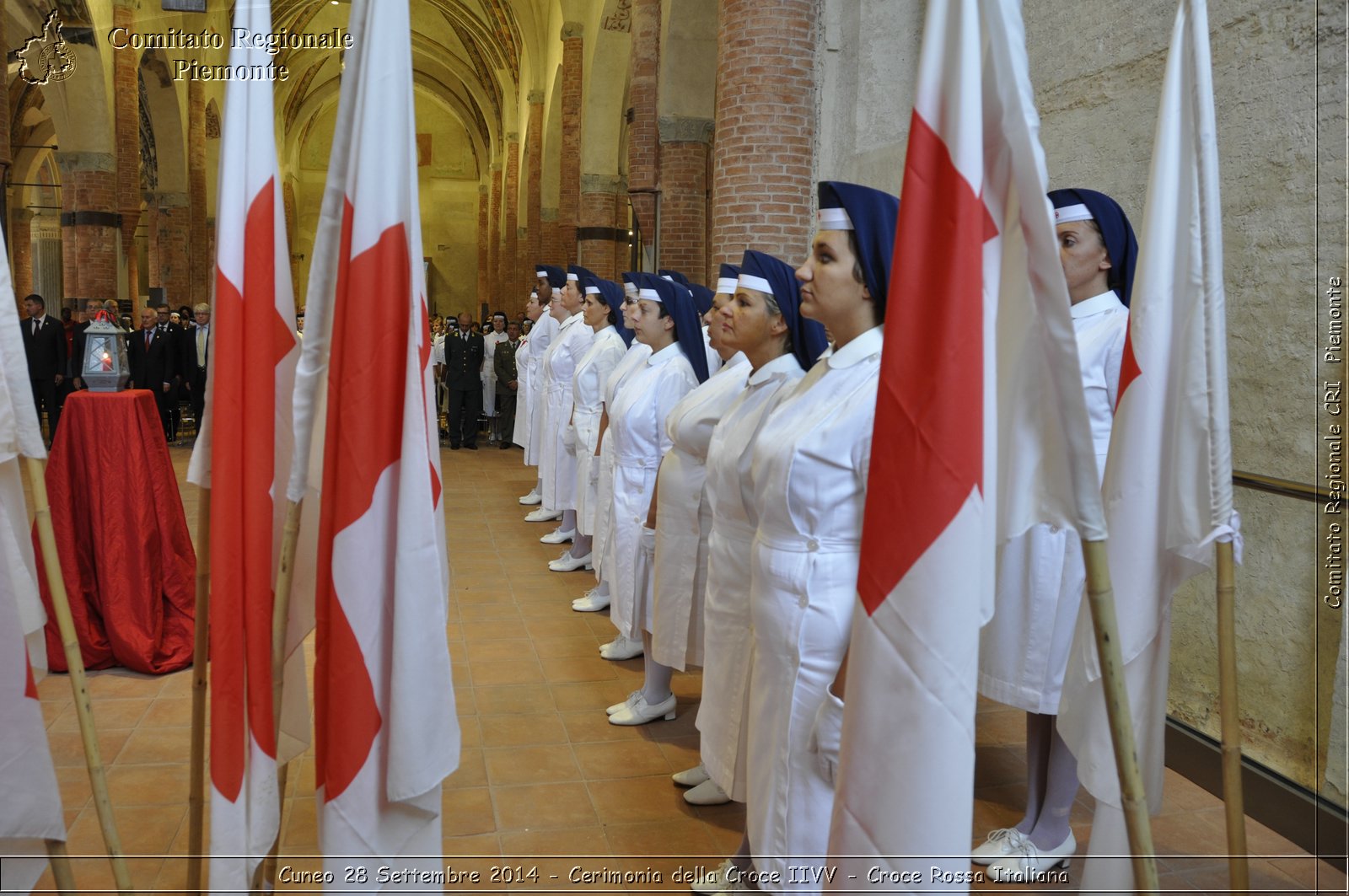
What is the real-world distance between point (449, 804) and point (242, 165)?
2384mm

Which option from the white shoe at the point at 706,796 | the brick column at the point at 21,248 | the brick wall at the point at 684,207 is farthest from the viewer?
the brick column at the point at 21,248

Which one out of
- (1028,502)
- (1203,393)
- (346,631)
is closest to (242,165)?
(346,631)

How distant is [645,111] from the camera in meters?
12.5

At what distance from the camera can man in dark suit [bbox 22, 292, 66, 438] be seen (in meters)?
12.4

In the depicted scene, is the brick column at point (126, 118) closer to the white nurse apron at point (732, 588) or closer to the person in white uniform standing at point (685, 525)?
the person in white uniform standing at point (685, 525)

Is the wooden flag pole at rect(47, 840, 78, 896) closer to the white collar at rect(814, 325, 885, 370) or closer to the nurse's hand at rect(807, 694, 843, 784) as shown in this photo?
the nurse's hand at rect(807, 694, 843, 784)

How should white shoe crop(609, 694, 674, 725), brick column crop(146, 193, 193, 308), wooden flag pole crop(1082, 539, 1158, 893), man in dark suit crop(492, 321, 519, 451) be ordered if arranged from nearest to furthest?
wooden flag pole crop(1082, 539, 1158, 893)
white shoe crop(609, 694, 674, 725)
man in dark suit crop(492, 321, 519, 451)
brick column crop(146, 193, 193, 308)

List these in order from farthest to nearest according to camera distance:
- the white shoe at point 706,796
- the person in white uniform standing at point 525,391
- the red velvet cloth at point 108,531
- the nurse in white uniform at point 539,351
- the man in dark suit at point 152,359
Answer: the man in dark suit at point 152,359 → the person in white uniform standing at point 525,391 → the nurse in white uniform at point 539,351 → the red velvet cloth at point 108,531 → the white shoe at point 706,796

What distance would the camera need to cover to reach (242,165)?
95.9 inches

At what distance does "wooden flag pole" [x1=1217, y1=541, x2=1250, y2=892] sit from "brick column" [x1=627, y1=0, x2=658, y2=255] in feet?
34.0

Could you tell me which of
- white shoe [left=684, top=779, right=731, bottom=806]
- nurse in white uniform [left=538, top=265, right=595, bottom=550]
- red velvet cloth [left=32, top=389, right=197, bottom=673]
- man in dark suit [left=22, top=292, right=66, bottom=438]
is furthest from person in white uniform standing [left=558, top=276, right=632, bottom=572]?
man in dark suit [left=22, top=292, right=66, bottom=438]

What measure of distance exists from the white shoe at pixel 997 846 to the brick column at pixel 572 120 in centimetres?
1394

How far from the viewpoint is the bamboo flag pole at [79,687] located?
7.41 feet

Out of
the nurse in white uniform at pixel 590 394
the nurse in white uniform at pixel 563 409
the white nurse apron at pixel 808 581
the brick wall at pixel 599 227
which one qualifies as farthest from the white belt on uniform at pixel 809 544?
the brick wall at pixel 599 227
